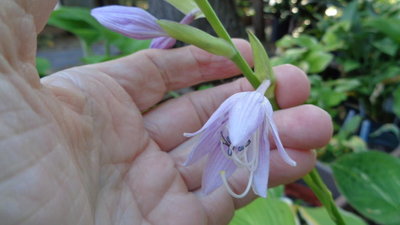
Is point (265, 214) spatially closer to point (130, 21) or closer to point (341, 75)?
point (130, 21)

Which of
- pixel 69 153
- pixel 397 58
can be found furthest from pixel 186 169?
pixel 397 58

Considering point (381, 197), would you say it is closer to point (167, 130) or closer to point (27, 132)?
point (167, 130)

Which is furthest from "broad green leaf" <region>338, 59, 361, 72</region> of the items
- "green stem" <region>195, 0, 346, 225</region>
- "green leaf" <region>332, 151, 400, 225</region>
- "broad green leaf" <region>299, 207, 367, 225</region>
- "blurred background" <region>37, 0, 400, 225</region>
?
"green stem" <region>195, 0, 346, 225</region>

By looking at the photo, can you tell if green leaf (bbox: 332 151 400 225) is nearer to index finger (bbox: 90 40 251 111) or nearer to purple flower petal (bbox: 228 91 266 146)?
index finger (bbox: 90 40 251 111)

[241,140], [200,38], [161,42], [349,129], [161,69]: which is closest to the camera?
[241,140]

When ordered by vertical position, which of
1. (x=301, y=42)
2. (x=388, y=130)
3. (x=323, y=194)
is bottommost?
(x=388, y=130)

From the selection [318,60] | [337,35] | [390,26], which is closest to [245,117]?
[318,60]

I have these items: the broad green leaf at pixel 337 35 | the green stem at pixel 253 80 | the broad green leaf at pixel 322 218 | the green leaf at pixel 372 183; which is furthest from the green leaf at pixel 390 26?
the green stem at pixel 253 80
